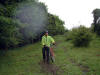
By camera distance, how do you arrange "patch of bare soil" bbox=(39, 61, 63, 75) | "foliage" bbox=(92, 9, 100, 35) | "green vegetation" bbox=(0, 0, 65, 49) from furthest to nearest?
"foliage" bbox=(92, 9, 100, 35) < "green vegetation" bbox=(0, 0, 65, 49) < "patch of bare soil" bbox=(39, 61, 63, 75)

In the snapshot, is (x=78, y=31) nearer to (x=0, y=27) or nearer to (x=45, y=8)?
(x=0, y=27)

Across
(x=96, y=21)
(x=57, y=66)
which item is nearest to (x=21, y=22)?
(x=57, y=66)

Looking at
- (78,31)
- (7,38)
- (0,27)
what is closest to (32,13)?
(78,31)

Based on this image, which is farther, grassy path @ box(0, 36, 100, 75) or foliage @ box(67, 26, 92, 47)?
foliage @ box(67, 26, 92, 47)

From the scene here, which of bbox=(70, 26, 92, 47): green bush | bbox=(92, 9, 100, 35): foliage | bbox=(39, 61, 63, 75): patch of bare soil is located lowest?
bbox=(39, 61, 63, 75): patch of bare soil

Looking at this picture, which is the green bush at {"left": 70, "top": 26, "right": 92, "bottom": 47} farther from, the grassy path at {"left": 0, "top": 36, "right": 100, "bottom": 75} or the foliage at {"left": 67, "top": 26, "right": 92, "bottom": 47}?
the grassy path at {"left": 0, "top": 36, "right": 100, "bottom": 75}

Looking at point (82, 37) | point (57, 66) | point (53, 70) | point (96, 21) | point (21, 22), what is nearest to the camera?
point (53, 70)

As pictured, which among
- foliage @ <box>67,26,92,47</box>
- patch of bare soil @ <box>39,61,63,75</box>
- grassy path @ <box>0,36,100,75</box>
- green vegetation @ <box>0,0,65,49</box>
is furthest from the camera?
foliage @ <box>67,26,92,47</box>

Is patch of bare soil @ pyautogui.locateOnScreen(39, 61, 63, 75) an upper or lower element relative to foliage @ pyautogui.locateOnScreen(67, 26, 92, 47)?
lower

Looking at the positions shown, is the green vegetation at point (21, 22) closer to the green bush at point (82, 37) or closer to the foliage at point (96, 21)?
the green bush at point (82, 37)

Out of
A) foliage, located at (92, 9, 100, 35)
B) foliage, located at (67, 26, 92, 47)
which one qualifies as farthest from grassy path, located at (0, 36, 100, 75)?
foliage, located at (92, 9, 100, 35)

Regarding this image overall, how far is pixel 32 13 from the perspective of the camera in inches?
1114

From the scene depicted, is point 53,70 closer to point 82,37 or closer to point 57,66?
point 57,66

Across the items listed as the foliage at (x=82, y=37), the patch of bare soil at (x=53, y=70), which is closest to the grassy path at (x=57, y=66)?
the patch of bare soil at (x=53, y=70)
